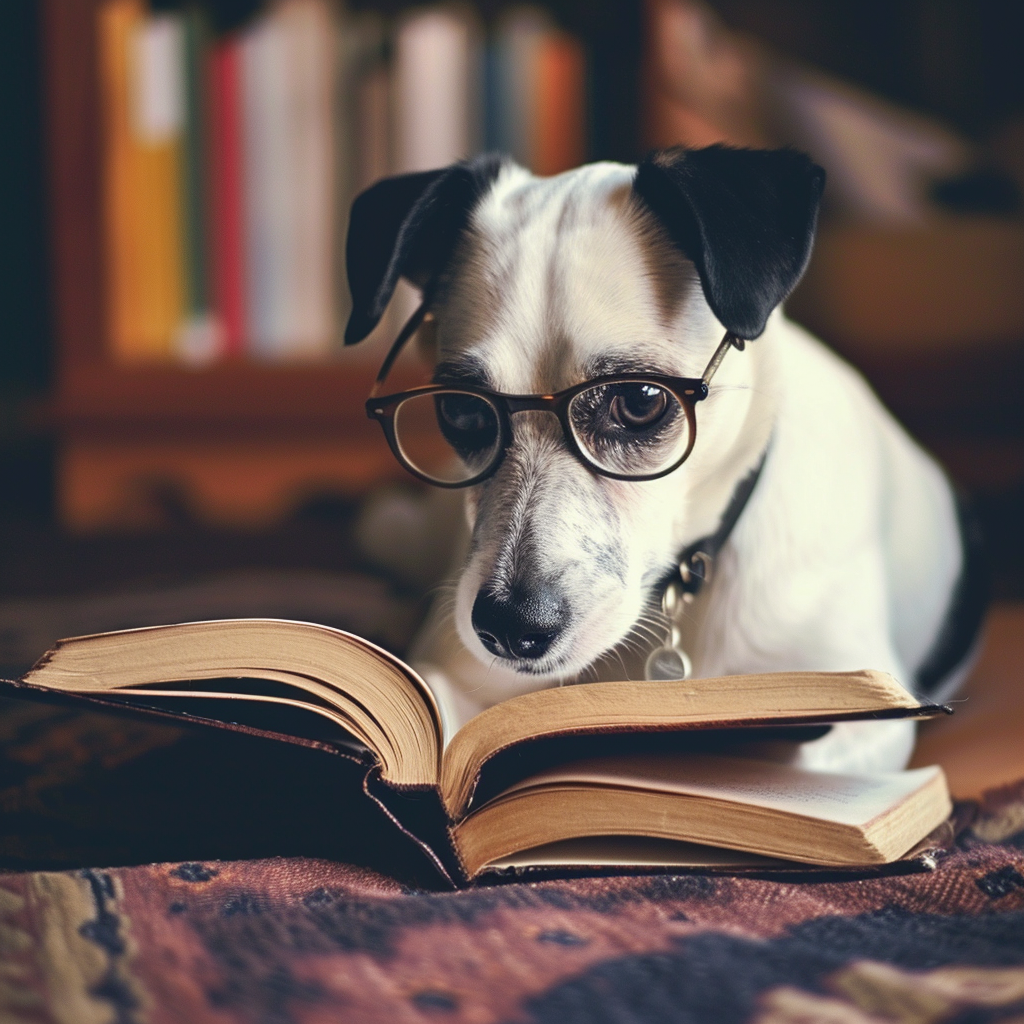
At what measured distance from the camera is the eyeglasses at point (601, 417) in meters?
0.96

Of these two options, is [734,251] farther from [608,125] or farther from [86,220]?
[86,220]

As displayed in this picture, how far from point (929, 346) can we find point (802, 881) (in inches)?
78.0

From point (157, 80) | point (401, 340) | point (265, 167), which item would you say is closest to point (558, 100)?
point (265, 167)

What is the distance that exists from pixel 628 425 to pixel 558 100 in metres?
2.08

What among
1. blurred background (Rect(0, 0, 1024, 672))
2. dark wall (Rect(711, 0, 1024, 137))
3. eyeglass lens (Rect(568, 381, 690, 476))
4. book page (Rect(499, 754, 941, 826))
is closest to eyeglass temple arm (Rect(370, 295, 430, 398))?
eyeglass lens (Rect(568, 381, 690, 476))

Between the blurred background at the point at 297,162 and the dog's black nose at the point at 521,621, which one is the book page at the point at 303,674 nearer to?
the dog's black nose at the point at 521,621

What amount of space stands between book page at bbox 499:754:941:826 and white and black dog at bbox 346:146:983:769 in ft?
0.36

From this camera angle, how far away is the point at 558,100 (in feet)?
9.20

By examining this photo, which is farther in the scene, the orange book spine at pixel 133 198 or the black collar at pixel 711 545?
the orange book spine at pixel 133 198

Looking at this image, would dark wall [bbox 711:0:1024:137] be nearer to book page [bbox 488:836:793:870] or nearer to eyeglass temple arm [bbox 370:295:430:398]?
eyeglass temple arm [bbox 370:295:430:398]

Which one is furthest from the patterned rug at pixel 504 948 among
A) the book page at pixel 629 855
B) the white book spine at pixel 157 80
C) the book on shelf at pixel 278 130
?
the white book spine at pixel 157 80

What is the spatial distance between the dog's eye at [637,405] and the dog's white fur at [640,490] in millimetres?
30

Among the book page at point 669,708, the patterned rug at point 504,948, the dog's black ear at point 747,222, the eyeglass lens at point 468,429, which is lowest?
the patterned rug at point 504,948

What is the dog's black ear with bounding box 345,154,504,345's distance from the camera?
1075 millimetres
